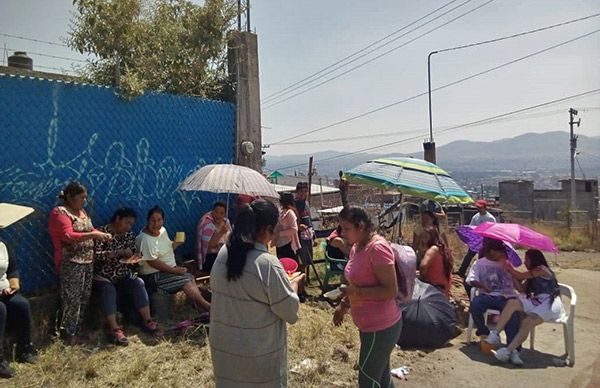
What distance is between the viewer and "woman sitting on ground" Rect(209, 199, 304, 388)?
7.60 feet

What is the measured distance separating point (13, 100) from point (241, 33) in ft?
12.3

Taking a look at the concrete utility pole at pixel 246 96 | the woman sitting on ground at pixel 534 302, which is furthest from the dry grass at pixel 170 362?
the concrete utility pole at pixel 246 96

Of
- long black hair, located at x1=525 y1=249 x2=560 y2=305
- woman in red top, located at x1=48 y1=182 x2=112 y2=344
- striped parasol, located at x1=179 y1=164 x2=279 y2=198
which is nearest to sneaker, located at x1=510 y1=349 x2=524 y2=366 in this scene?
long black hair, located at x1=525 y1=249 x2=560 y2=305

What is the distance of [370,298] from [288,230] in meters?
3.61

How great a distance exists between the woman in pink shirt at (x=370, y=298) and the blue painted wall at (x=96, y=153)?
3289 mm

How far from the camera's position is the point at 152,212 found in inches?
207

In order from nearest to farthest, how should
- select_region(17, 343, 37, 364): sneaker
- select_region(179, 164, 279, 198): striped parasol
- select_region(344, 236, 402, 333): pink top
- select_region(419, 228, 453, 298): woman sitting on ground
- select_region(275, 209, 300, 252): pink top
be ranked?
1. select_region(344, 236, 402, 333): pink top
2. select_region(17, 343, 37, 364): sneaker
3. select_region(179, 164, 279, 198): striped parasol
4. select_region(419, 228, 453, 298): woman sitting on ground
5. select_region(275, 209, 300, 252): pink top

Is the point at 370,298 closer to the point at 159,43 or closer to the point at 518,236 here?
the point at 518,236

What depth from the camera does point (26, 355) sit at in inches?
159

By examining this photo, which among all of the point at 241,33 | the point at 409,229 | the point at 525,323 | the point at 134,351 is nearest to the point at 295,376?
the point at 134,351

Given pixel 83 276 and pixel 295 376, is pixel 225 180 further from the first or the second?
pixel 295 376

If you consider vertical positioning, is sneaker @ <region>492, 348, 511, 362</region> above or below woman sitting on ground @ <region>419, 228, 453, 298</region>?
below

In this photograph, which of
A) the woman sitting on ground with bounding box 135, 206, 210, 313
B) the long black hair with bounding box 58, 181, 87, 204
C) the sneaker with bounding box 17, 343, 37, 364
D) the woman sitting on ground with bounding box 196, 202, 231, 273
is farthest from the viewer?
the woman sitting on ground with bounding box 196, 202, 231, 273

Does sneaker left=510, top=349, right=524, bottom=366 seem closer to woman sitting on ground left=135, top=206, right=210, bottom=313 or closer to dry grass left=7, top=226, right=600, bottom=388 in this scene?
dry grass left=7, top=226, right=600, bottom=388
